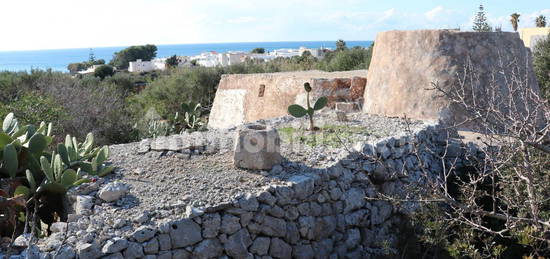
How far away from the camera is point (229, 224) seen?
495 cm

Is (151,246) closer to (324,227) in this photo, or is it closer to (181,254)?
(181,254)

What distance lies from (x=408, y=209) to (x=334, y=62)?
14355 mm

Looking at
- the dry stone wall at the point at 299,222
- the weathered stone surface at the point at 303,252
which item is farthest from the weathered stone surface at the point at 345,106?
the weathered stone surface at the point at 303,252

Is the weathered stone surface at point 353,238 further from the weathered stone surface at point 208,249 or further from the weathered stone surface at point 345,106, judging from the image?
the weathered stone surface at point 345,106

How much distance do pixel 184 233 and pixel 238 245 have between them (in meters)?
0.56

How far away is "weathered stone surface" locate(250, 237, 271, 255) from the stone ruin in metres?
4.62

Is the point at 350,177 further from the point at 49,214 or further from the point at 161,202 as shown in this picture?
the point at 49,214

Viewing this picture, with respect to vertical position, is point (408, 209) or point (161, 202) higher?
point (161, 202)

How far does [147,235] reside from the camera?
175 inches

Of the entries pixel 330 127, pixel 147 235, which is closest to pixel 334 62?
pixel 330 127

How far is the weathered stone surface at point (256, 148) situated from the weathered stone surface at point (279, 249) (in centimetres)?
86

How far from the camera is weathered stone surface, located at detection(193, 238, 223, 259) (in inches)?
185

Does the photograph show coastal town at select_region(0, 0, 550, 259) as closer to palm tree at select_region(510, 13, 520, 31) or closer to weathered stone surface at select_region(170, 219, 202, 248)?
weathered stone surface at select_region(170, 219, 202, 248)

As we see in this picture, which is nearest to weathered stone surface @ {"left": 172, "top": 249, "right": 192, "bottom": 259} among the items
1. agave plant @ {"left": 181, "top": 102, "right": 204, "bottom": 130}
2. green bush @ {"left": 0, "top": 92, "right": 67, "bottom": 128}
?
green bush @ {"left": 0, "top": 92, "right": 67, "bottom": 128}
